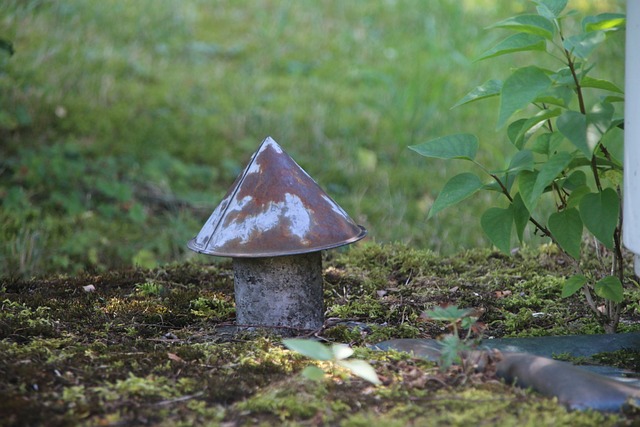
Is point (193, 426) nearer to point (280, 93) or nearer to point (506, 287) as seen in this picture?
point (506, 287)

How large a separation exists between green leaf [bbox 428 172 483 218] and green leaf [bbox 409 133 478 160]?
7cm

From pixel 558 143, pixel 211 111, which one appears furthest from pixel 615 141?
pixel 211 111

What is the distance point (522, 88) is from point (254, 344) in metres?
1.05

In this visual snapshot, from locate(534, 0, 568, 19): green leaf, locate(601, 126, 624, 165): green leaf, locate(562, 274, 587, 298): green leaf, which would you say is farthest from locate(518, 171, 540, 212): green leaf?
locate(534, 0, 568, 19): green leaf

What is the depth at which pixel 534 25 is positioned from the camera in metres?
2.25

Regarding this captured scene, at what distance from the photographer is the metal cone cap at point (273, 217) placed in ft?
7.95

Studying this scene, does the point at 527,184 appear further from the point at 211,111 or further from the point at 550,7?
the point at 211,111

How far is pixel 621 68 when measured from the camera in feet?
19.0

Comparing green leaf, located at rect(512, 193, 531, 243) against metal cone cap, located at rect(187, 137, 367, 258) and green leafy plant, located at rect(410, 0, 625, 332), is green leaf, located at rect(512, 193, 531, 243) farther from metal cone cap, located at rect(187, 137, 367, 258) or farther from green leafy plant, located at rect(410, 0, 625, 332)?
metal cone cap, located at rect(187, 137, 367, 258)

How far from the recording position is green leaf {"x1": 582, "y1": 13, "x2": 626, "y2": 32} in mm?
2281

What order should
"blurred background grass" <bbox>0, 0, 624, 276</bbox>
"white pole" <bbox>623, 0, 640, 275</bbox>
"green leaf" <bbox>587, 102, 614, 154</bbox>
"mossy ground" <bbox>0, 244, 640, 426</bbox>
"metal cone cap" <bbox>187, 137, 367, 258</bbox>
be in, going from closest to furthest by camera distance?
→ "mossy ground" <bbox>0, 244, 640, 426</bbox>, "white pole" <bbox>623, 0, 640, 275</bbox>, "green leaf" <bbox>587, 102, 614, 154</bbox>, "metal cone cap" <bbox>187, 137, 367, 258</bbox>, "blurred background grass" <bbox>0, 0, 624, 276</bbox>

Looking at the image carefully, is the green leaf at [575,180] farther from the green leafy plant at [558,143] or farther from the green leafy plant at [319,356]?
the green leafy plant at [319,356]

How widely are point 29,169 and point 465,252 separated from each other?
2873 millimetres

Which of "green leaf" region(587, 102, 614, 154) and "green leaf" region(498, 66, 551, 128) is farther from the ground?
"green leaf" region(498, 66, 551, 128)
